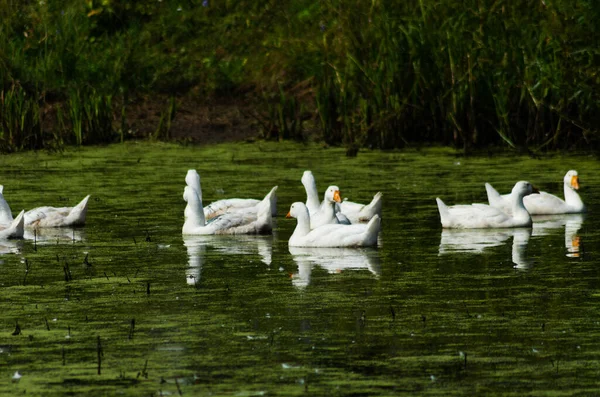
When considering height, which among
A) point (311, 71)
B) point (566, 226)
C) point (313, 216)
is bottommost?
point (566, 226)

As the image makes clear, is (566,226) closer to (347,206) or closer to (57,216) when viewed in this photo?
(347,206)

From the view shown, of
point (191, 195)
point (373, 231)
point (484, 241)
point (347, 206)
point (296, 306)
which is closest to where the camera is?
point (296, 306)

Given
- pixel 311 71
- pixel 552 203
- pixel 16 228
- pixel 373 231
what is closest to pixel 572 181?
pixel 552 203

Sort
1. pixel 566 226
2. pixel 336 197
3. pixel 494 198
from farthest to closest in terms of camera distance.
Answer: pixel 494 198 → pixel 566 226 → pixel 336 197

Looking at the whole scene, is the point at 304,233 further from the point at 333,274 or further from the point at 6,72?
the point at 6,72

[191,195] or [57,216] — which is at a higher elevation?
[191,195]

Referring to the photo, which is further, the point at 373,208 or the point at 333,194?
the point at 373,208

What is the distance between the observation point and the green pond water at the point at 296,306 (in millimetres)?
6770

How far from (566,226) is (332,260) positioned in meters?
2.90

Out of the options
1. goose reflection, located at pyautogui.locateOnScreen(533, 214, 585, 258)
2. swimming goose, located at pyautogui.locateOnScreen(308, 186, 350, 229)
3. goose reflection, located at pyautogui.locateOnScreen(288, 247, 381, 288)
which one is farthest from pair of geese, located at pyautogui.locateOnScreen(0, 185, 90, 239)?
goose reflection, located at pyautogui.locateOnScreen(533, 214, 585, 258)

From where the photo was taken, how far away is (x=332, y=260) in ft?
35.3

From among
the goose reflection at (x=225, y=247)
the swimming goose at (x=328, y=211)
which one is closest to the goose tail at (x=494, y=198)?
the swimming goose at (x=328, y=211)

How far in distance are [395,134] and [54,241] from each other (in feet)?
26.9

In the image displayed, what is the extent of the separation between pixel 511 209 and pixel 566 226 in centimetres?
50
